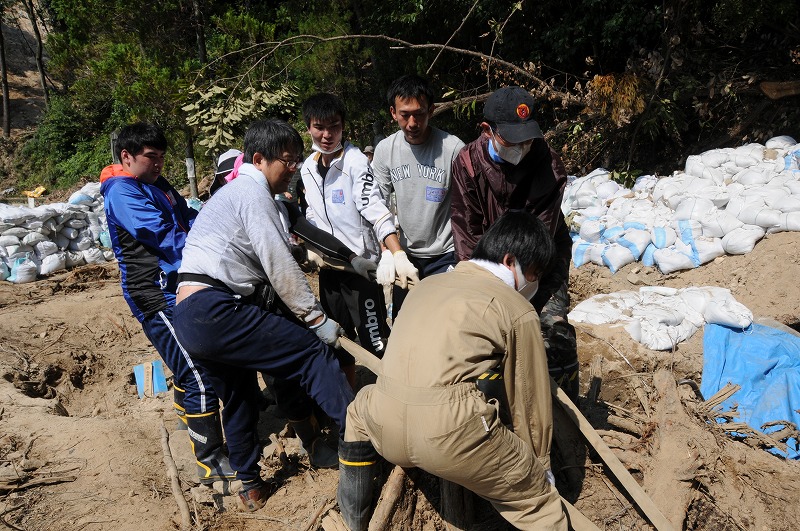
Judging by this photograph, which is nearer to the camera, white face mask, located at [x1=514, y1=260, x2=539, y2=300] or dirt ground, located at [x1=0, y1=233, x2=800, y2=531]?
white face mask, located at [x1=514, y1=260, x2=539, y2=300]

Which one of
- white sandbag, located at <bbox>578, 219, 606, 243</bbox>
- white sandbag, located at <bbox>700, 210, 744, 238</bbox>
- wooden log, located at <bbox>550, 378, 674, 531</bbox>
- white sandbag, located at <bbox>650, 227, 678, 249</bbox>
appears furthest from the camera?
white sandbag, located at <bbox>578, 219, 606, 243</bbox>

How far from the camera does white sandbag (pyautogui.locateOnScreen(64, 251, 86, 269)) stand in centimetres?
808

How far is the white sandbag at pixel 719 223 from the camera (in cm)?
544

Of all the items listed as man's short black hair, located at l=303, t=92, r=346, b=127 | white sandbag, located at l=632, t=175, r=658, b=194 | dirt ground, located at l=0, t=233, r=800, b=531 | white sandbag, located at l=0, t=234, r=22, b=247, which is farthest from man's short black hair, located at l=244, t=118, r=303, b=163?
white sandbag, located at l=0, t=234, r=22, b=247

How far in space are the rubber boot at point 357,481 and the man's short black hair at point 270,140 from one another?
4.11ft

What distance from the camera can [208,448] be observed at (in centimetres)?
304

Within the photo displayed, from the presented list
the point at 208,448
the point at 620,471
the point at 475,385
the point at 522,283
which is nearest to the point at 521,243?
the point at 522,283

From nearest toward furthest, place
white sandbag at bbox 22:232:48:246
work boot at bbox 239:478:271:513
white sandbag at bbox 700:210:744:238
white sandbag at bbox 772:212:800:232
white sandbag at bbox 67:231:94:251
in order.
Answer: work boot at bbox 239:478:271:513 → white sandbag at bbox 772:212:800:232 → white sandbag at bbox 700:210:744:238 → white sandbag at bbox 22:232:48:246 → white sandbag at bbox 67:231:94:251

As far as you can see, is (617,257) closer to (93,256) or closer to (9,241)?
(93,256)

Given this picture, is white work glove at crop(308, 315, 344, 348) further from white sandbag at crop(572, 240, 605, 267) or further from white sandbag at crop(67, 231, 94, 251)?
white sandbag at crop(67, 231, 94, 251)

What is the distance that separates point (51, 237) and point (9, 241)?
0.64 meters

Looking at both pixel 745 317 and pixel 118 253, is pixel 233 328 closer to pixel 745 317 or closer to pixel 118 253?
pixel 118 253

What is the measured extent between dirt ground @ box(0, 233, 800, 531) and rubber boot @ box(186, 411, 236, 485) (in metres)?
0.11

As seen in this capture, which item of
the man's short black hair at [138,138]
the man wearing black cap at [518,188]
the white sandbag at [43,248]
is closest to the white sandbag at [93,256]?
A: the white sandbag at [43,248]
